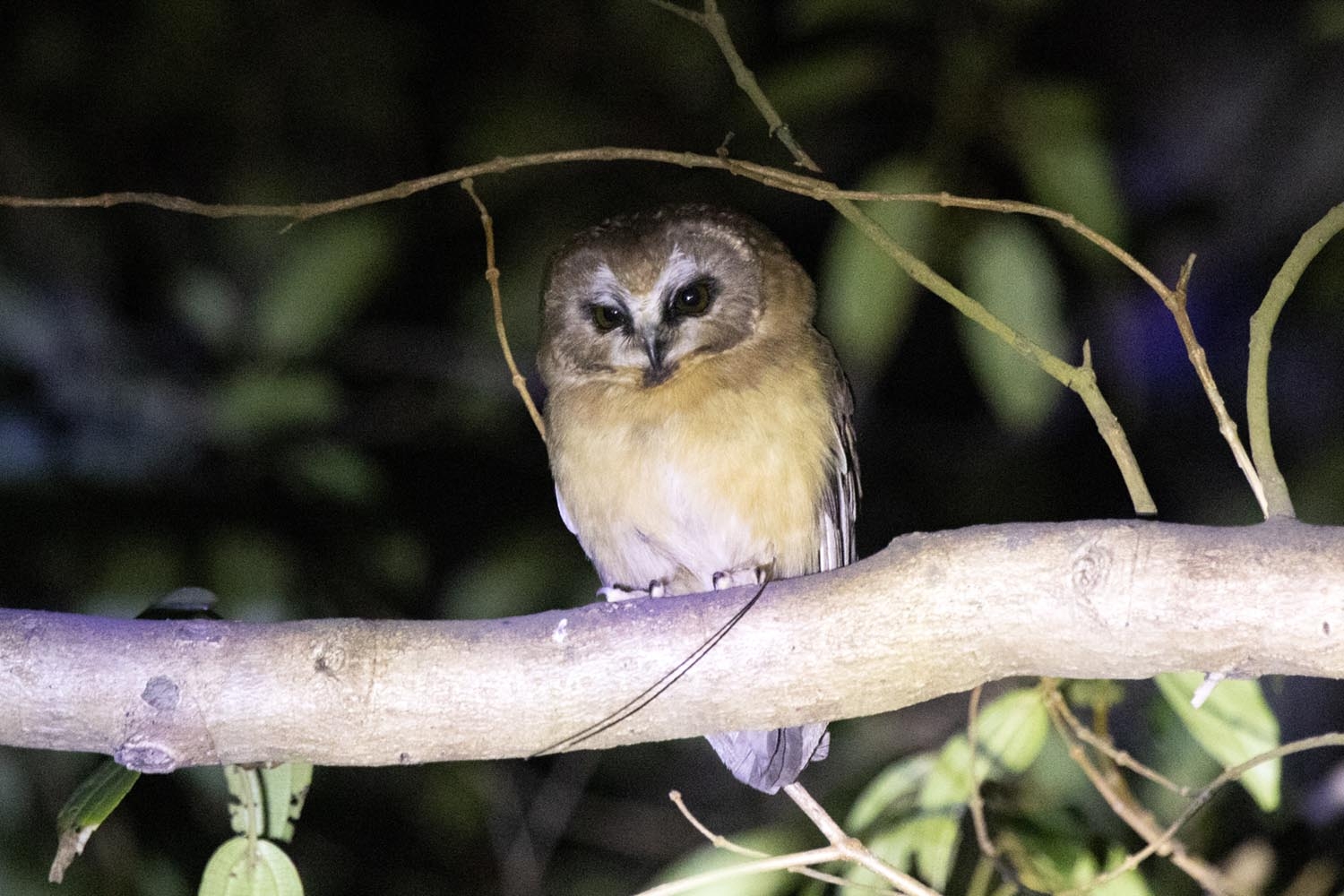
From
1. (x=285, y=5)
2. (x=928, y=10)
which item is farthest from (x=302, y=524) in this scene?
(x=928, y=10)

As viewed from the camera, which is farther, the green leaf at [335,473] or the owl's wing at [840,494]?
the green leaf at [335,473]

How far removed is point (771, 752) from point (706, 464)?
65 cm

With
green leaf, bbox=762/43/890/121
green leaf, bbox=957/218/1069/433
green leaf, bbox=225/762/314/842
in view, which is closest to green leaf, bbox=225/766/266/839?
green leaf, bbox=225/762/314/842

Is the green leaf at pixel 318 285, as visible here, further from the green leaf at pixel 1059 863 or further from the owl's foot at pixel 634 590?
the green leaf at pixel 1059 863

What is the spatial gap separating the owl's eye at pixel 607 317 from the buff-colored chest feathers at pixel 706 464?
5.3 inches

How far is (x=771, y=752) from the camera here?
2848 mm

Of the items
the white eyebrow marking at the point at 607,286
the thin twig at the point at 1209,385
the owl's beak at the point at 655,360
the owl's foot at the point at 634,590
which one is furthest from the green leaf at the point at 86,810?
the thin twig at the point at 1209,385

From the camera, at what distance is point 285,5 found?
4.50 metres

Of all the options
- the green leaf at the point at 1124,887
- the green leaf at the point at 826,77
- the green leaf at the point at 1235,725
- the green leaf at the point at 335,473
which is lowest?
the green leaf at the point at 1124,887

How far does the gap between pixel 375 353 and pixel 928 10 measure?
81.0 inches

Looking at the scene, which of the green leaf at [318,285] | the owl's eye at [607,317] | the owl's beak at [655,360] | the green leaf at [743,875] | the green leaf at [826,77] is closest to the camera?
the green leaf at [743,875]

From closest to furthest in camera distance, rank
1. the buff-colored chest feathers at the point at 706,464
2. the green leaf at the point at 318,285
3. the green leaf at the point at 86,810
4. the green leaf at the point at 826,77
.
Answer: the green leaf at the point at 86,810
the buff-colored chest feathers at the point at 706,464
the green leaf at the point at 826,77
the green leaf at the point at 318,285

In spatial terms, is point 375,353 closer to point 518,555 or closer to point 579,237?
point 518,555

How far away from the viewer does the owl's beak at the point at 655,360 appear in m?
2.82
